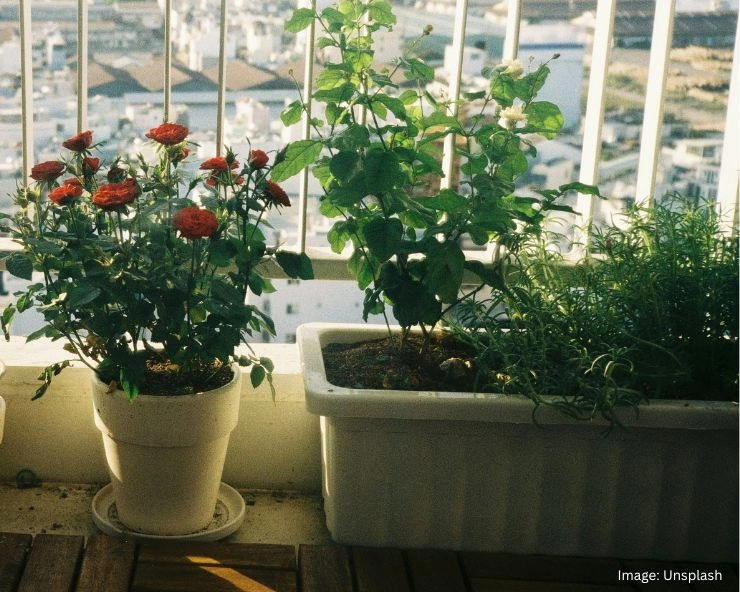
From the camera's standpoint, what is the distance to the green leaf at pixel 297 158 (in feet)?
5.69

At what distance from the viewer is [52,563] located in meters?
1.68

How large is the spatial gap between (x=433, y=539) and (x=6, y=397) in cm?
90

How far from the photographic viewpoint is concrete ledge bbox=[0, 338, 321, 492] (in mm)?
1978

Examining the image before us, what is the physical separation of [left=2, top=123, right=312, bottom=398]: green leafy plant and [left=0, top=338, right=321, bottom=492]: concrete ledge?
0.26 m

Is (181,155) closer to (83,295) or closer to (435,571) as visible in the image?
(83,295)

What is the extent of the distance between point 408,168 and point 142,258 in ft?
1.63

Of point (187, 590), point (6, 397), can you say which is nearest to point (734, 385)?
point (187, 590)

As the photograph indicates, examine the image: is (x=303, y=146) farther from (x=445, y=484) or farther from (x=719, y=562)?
(x=719, y=562)

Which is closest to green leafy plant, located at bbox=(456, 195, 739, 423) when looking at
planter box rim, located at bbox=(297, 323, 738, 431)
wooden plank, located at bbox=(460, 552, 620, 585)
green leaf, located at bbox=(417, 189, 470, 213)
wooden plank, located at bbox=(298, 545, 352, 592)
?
planter box rim, located at bbox=(297, 323, 738, 431)

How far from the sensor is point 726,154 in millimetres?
2051

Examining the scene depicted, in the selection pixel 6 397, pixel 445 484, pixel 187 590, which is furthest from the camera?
pixel 6 397

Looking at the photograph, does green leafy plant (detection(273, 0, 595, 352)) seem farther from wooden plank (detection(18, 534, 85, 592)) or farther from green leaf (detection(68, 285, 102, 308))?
wooden plank (detection(18, 534, 85, 592))

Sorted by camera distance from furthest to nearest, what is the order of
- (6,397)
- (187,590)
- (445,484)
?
(6,397) → (445,484) → (187,590)

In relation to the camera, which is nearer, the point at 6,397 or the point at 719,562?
the point at 719,562
